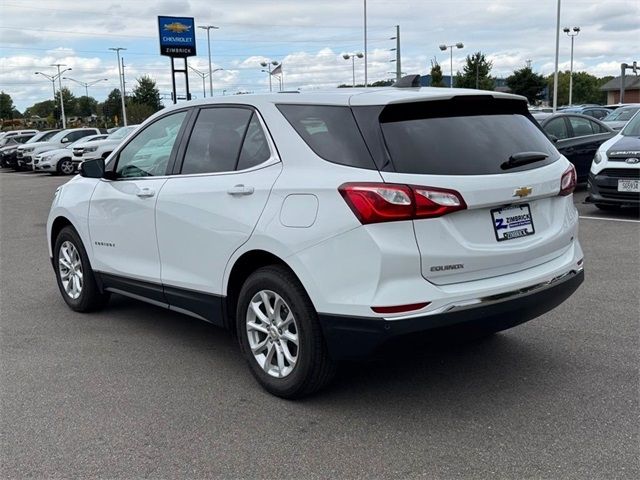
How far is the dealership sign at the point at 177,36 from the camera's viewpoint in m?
31.6

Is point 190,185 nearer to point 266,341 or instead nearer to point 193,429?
point 266,341

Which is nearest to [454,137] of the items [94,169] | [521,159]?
[521,159]

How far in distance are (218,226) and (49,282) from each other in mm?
3930

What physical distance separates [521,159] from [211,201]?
1886mm

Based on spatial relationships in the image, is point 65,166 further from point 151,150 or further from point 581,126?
point 151,150

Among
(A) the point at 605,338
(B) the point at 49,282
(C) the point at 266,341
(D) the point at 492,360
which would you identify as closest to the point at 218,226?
(C) the point at 266,341

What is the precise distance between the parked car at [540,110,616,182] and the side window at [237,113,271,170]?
9.75 meters

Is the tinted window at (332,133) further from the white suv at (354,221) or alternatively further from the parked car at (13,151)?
the parked car at (13,151)

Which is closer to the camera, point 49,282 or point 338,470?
point 338,470

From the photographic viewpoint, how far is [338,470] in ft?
10.4

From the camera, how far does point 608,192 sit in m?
10.0

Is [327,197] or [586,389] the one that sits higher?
[327,197]

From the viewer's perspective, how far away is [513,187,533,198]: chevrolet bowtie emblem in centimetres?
365

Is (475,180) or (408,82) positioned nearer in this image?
(475,180)
